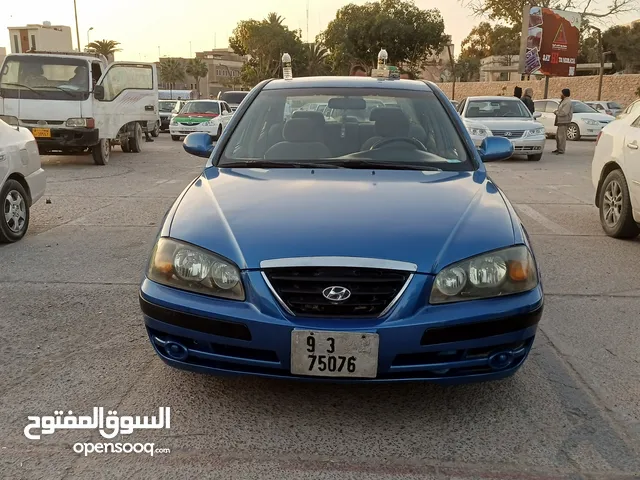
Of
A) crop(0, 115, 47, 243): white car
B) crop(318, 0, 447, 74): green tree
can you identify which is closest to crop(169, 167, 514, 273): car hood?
crop(0, 115, 47, 243): white car

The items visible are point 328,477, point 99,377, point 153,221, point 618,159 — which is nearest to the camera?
point 328,477

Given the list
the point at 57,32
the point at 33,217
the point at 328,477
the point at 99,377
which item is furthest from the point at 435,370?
the point at 57,32

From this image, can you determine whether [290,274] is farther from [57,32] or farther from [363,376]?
[57,32]

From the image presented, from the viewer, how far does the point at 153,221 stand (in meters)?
7.29

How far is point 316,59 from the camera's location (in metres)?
73.3

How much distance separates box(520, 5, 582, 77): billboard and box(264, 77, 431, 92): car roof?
33246 mm

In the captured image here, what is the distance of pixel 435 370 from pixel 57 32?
8003cm

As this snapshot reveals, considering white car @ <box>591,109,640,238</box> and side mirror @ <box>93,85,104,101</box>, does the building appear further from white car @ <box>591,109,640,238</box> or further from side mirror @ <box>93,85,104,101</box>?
white car @ <box>591,109,640,238</box>

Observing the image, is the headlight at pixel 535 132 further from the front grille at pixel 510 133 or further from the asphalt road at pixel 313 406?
the asphalt road at pixel 313 406

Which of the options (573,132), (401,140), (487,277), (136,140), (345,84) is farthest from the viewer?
(573,132)

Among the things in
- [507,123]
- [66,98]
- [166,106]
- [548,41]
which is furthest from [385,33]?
[66,98]

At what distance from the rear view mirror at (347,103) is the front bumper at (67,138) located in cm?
975

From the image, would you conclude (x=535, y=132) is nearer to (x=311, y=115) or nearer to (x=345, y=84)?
(x=345, y=84)

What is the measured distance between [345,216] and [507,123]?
12.5m
